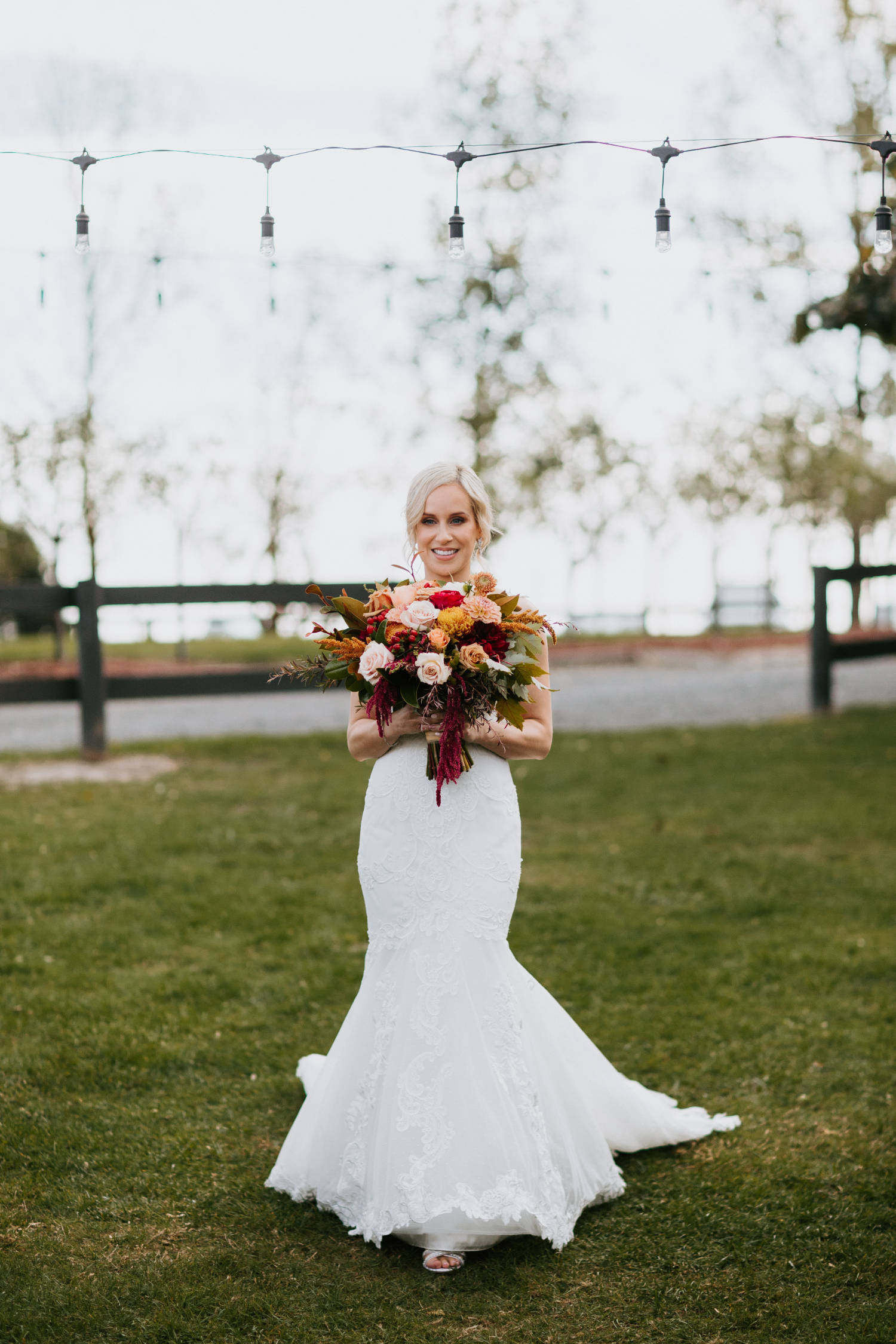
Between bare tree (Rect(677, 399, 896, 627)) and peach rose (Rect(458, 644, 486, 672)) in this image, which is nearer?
peach rose (Rect(458, 644, 486, 672))

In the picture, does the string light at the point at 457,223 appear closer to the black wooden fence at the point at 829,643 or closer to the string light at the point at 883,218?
the string light at the point at 883,218

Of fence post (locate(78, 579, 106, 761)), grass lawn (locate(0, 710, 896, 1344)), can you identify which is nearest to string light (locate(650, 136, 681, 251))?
grass lawn (locate(0, 710, 896, 1344))

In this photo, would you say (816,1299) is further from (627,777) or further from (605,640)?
(605,640)

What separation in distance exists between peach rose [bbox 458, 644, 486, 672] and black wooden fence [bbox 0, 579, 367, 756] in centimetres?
679

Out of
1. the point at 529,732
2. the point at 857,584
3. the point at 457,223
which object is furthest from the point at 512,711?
the point at 857,584

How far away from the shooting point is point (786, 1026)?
593 cm

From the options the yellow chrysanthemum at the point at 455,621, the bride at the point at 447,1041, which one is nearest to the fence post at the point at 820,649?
the bride at the point at 447,1041

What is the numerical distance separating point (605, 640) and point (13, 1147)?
23137mm

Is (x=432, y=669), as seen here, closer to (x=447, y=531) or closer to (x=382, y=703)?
(x=382, y=703)

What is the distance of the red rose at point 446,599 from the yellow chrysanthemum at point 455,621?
54 mm

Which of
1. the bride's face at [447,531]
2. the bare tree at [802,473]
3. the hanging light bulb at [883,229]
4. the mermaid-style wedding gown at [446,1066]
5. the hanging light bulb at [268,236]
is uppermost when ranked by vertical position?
the bare tree at [802,473]

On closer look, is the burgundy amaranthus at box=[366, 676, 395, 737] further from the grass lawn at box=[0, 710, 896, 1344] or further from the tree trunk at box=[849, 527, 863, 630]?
the tree trunk at box=[849, 527, 863, 630]

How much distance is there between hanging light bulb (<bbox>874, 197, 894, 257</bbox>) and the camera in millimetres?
4293

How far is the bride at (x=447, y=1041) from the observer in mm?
3898
